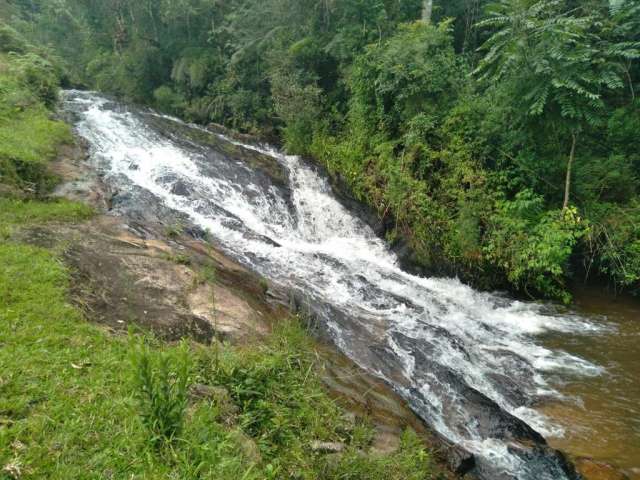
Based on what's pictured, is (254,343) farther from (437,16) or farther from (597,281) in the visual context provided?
(437,16)

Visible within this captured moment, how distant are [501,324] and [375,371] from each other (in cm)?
366

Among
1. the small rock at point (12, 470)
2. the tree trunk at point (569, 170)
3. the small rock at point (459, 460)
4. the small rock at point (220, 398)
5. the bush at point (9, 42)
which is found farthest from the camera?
the bush at point (9, 42)

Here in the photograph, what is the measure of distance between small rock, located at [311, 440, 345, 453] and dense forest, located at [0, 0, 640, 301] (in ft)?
21.6

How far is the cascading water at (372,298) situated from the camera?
536 centimetres

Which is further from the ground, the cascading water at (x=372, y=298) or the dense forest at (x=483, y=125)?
the dense forest at (x=483, y=125)

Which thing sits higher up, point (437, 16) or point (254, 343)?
point (437, 16)

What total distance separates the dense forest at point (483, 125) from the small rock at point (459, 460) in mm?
5146

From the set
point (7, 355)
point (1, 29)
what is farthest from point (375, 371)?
point (1, 29)

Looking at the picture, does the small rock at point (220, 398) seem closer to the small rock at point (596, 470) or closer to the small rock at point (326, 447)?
the small rock at point (326, 447)

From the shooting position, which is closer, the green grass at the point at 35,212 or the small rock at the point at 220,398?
the small rock at the point at 220,398

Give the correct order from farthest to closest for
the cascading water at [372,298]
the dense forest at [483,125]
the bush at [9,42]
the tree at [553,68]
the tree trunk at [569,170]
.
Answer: the bush at [9,42] → the tree trunk at [569,170] → the dense forest at [483,125] → the tree at [553,68] → the cascading water at [372,298]

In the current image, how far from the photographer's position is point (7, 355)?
3197mm

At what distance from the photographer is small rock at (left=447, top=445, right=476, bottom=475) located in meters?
4.25

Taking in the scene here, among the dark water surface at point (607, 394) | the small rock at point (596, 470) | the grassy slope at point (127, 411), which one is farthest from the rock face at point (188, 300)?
the dark water surface at point (607, 394)
